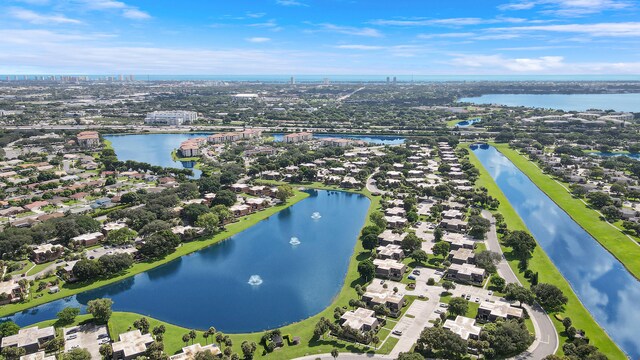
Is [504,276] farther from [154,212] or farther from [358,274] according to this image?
[154,212]

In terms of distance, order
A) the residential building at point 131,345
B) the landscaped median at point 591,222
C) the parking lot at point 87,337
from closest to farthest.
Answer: the residential building at point 131,345 < the parking lot at point 87,337 < the landscaped median at point 591,222

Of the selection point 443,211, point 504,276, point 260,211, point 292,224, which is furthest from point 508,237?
point 260,211

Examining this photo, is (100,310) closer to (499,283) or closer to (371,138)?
(499,283)

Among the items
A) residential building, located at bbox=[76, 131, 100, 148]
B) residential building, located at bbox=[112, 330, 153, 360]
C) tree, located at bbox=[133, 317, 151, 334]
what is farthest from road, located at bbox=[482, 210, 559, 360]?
residential building, located at bbox=[76, 131, 100, 148]

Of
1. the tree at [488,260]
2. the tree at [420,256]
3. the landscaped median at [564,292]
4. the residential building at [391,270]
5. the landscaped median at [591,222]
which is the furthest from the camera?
the landscaped median at [591,222]

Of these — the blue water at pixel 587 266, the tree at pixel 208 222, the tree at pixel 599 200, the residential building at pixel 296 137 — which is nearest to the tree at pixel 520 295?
the blue water at pixel 587 266

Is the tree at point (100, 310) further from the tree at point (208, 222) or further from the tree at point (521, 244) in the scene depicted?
the tree at point (521, 244)
